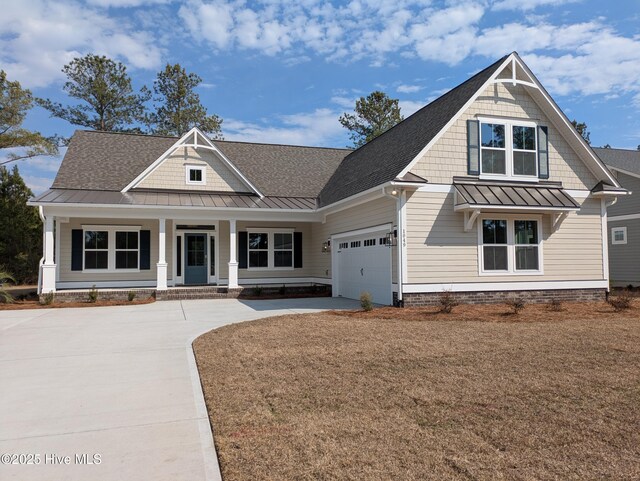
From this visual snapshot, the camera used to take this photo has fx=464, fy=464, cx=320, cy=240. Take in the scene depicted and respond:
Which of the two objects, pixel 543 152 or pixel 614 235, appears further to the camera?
pixel 614 235

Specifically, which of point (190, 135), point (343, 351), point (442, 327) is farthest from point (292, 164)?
point (343, 351)

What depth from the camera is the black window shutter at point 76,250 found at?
1725 centimetres

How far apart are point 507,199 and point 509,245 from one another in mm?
1555

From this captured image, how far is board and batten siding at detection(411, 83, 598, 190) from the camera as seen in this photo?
43.5 ft

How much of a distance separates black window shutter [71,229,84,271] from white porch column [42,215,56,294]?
1748mm

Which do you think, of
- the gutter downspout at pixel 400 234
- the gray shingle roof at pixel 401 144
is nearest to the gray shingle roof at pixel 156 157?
the gray shingle roof at pixel 401 144

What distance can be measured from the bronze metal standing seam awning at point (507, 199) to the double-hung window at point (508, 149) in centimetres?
44

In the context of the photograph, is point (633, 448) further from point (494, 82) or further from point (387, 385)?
point (494, 82)

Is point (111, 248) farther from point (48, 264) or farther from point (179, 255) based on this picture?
point (48, 264)

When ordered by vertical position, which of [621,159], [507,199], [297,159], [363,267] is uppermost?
[621,159]

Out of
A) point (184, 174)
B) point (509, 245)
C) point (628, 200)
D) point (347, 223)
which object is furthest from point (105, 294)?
point (628, 200)

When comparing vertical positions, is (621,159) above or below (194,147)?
above

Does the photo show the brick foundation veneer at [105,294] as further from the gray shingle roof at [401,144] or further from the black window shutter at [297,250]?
the gray shingle roof at [401,144]

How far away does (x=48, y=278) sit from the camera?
15242 millimetres
